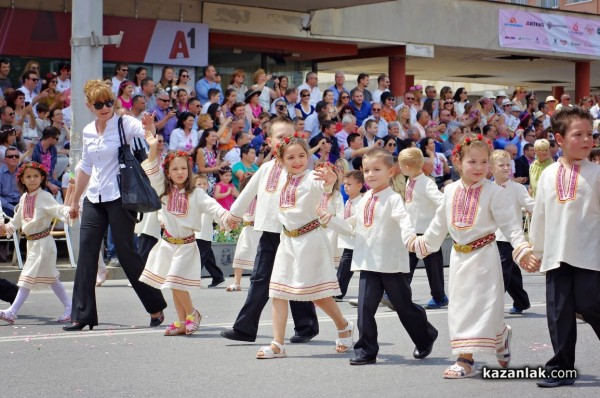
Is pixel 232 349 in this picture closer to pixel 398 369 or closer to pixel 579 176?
pixel 398 369

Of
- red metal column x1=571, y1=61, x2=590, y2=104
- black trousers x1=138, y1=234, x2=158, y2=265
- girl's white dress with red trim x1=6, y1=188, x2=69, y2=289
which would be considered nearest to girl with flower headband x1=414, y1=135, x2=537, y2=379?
girl's white dress with red trim x1=6, y1=188, x2=69, y2=289

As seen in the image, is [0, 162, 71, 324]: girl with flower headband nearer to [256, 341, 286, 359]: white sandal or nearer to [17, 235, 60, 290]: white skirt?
[17, 235, 60, 290]: white skirt

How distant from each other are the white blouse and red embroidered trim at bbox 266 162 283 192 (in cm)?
149

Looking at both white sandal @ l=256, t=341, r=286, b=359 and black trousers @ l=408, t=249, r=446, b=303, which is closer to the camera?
white sandal @ l=256, t=341, r=286, b=359

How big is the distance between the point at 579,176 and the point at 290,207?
2317mm

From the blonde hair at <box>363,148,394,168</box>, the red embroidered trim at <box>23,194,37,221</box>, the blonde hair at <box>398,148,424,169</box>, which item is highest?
the blonde hair at <box>398,148,424,169</box>

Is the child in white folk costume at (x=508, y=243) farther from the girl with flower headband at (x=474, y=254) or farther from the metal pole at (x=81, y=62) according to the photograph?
the metal pole at (x=81, y=62)

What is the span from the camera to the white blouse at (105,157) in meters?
9.31

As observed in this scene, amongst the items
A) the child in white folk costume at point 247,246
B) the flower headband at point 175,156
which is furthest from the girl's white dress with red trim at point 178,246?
the child in white folk costume at point 247,246

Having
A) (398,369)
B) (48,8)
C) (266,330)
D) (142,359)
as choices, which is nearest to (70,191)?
(266,330)

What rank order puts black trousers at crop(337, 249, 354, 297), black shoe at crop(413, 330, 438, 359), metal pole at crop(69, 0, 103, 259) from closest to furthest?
black shoe at crop(413, 330, 438, 359)
black trousers at crop(337, 249, 354, 297)
metal pole at crop(69, 0, 103, 259)

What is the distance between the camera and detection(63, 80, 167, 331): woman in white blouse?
9320 mm

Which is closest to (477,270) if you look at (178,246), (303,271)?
(303,271)

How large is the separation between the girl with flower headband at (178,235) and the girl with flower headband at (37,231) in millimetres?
1297
